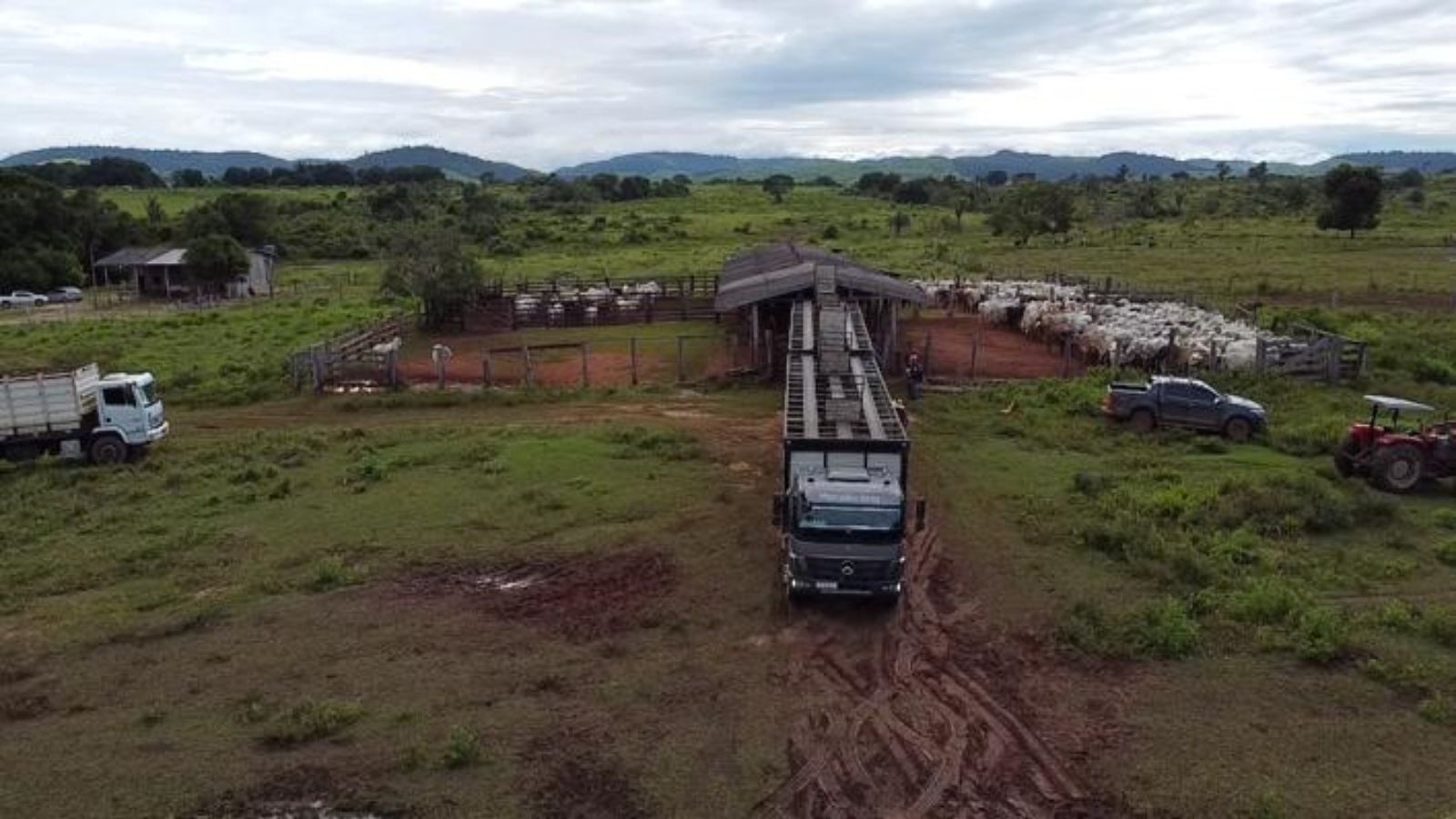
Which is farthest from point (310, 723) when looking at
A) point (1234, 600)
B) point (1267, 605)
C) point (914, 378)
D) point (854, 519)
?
point (914, 378)

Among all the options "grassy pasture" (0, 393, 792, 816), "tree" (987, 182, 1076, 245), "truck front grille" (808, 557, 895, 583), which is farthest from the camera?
"tree" (987, 182, 1076, 245)

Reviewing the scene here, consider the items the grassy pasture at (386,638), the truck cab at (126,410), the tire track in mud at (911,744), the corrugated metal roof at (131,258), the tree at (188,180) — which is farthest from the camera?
the tree at (188,180)

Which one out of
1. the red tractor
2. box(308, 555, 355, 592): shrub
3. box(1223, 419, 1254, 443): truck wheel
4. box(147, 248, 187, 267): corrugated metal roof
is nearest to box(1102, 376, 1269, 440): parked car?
box(1223, 419, 1254, 443): truck wheel

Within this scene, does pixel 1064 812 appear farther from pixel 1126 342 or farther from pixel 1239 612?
pixel 1126 342

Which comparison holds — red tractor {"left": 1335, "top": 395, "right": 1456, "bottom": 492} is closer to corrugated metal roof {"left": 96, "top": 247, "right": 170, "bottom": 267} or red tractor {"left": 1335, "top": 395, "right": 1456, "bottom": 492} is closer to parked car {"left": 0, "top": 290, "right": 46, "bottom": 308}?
parked car {"left": 0, "top": 290, "right": 46, "bottom": 308}

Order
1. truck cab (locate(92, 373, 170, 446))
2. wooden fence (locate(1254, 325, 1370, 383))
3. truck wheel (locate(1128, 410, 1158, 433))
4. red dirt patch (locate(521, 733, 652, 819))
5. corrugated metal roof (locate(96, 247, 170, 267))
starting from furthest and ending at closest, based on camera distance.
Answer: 1. corrugated metal roof (locate(96, 247, 170, 267))
2. wooden fence (locate(1254, 325, 1370, 383))
3. truck wheel (locate(1128, 410, 1158, 433))
4. truck cab (locate(92, 373, 170, 446))
5. red dirt patch (locate(521, 733, 652, 819))

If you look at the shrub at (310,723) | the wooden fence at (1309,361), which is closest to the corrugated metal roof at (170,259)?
the wooden fence at (1309,361)

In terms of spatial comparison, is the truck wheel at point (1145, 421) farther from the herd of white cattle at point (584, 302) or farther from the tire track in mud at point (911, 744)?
the herd of white cattle at point (584, 302)

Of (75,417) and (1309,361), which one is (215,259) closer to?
(75,417)

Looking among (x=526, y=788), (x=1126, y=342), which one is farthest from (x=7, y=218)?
(x=526, y=788)
